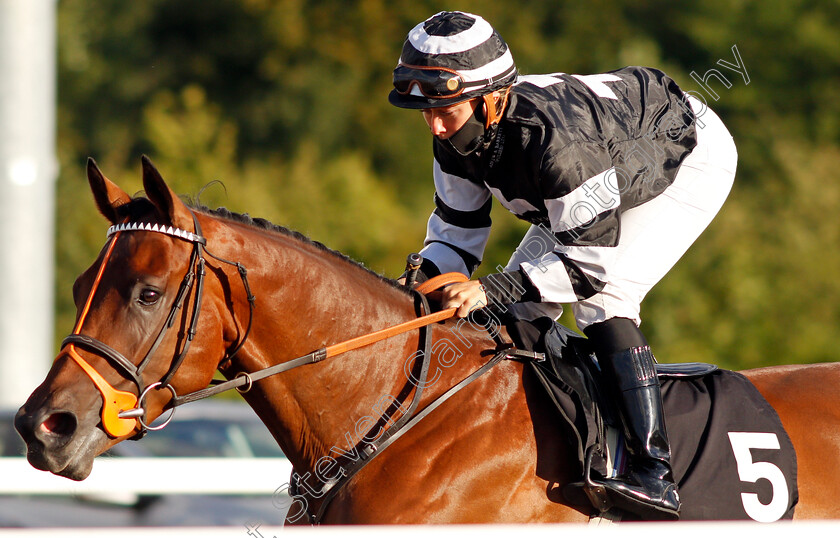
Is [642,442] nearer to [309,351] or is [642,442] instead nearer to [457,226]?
[309,351]

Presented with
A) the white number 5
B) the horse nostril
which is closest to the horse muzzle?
the horse nostril

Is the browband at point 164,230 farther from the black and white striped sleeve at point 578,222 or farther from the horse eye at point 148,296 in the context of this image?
the black and white striped sleeve at point 578,222

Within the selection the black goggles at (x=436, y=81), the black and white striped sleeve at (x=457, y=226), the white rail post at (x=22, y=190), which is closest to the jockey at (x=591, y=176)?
the black goggles at (x=436, y=81)

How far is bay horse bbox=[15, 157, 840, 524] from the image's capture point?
2.67 metres

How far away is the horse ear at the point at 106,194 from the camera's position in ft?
9.46

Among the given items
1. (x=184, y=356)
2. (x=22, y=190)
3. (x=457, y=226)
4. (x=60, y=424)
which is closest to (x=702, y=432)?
(x=457, y=226)

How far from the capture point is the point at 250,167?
64.0 ft

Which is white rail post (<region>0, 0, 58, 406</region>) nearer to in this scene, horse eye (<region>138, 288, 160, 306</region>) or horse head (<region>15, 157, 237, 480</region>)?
horse head (<region>15, 157, 237, 480</region>)

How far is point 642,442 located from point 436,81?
1254mm

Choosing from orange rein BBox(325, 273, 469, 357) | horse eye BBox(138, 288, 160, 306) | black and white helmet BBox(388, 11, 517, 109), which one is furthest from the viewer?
black and white helmet BBox(388, 11, 517, 109)

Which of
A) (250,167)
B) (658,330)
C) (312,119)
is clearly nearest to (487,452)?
(658,330)

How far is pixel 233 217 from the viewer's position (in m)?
3.04

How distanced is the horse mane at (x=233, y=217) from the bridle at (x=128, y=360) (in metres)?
0.05

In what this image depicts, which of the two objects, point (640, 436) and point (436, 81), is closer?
point (640, 436)
